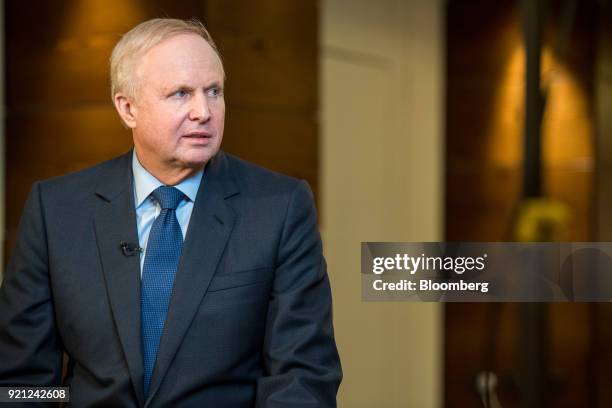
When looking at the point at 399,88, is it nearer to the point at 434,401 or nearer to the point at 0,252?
the point at 434,401

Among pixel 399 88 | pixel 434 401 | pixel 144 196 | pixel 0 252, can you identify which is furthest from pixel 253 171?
pixel 434 401

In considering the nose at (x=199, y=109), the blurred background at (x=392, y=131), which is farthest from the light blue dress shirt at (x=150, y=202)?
the blurred background at (x=392, y=131)

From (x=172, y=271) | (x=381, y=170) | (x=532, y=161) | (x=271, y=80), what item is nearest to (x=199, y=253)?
(x=172, y=271)

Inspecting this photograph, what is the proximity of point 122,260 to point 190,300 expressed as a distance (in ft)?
0.46

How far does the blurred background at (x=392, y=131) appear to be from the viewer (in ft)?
8.93

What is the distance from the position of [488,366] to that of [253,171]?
527mm

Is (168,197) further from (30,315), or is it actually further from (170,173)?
(30,315)

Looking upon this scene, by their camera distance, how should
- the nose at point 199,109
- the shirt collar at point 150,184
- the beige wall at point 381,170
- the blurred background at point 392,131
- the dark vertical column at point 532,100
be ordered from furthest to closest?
the beige wall at point 381,170 < the blurred background at point 392,131 < the shirt collar at point 150,184 < the nose at point 199,109 < the dark vertical column at point 532,100

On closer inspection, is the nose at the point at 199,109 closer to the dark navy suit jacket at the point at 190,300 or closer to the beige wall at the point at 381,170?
the dark navy suit jacket at the point at 190,300

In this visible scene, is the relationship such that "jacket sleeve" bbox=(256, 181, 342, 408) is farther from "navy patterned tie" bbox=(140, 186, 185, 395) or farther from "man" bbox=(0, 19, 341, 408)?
"navy patterned tie" bbox=(140, 186, 185, 395)

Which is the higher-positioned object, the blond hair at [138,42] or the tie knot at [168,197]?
the blond hair at [138,42]

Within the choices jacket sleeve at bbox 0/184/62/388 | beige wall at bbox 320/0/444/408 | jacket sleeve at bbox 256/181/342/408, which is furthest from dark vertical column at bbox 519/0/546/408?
beige wall at bbox 320/0/444/408

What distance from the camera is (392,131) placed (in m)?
4.11

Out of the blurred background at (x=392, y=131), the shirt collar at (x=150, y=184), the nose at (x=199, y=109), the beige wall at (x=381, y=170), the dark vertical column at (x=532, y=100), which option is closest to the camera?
the dark vertical column at (x=532, y=100)
